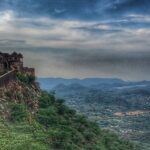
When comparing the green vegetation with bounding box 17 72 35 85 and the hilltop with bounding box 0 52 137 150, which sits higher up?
the green vegetation with bounding box 17 72 35 85

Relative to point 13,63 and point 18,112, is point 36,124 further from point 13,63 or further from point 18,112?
point 13,63

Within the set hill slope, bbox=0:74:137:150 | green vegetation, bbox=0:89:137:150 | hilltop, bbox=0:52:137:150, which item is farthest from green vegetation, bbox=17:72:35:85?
green vegetation, bbox=0:89:137:150

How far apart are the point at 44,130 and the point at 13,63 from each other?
21329 mm

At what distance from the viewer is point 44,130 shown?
58.7 m

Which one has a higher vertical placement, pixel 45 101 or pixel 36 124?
pixel 45 101

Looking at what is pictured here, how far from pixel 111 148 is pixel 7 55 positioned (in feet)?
80.2

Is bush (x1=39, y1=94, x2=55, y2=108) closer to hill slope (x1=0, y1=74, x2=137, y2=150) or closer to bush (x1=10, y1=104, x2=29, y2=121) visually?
hill slope (x1=0, y1=74, x2=137, y2=150)

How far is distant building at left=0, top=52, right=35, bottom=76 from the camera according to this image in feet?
248

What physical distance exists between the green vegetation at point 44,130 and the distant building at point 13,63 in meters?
5.35

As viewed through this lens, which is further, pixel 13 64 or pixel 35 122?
pixel 13 64

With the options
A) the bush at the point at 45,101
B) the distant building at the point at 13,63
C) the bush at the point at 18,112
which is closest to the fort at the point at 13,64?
the distant building at the point at 13,63

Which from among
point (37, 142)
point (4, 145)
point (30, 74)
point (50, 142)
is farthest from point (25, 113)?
point (30, 74)

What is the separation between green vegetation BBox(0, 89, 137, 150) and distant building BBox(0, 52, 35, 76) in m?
5.35

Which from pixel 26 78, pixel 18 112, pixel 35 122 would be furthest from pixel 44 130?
pixel 26 78
